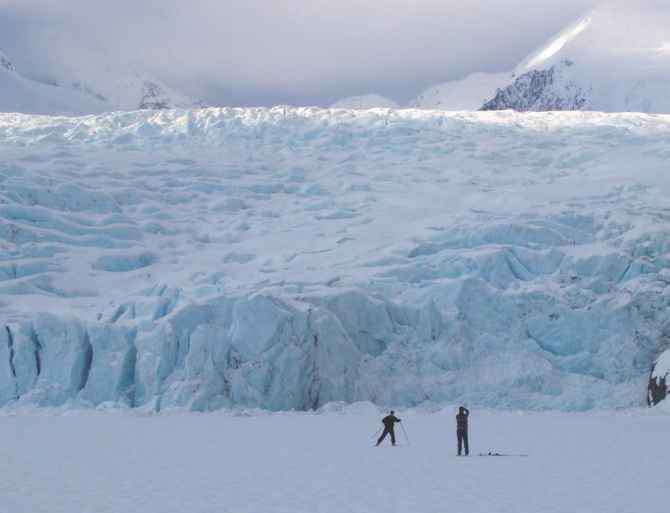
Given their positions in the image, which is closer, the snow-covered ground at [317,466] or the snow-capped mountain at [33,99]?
the snow-covered ground at [317,466]

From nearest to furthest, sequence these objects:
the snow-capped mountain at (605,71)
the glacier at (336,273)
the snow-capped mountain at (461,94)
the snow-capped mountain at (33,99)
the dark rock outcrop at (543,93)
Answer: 1. the glacier at (336,273)
2. the snow-capped mountain at (605,71)
3. the snow-capped mountain at (33,99)
4. the dark rock outcrop at (543,93)
5. the snow-capped mountain at (461,94)

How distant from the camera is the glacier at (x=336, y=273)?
79.0 feet

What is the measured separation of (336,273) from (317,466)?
46.7ft

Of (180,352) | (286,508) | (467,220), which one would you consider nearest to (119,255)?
(180,352)

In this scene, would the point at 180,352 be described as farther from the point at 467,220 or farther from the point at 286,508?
the point at 286,508

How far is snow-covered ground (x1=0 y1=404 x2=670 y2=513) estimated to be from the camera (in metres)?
10.4

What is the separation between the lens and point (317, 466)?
13.5 m

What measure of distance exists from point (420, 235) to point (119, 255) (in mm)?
9636

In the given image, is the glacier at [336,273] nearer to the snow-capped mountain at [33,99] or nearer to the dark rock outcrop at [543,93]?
the dark rock outcrop at [543,93]

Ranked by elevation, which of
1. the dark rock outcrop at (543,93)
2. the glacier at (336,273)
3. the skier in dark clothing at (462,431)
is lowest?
the skier in dark clothing at (462,431)

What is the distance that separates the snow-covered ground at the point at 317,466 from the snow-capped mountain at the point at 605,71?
66.8 meters

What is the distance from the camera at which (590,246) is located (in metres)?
28.1

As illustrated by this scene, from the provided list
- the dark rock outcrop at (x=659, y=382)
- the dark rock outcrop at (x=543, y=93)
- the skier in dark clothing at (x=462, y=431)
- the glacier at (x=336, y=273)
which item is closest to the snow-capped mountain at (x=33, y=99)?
the dark rock outcrop at (x=543, y=93)

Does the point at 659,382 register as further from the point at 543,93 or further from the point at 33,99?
the point at 543,93
